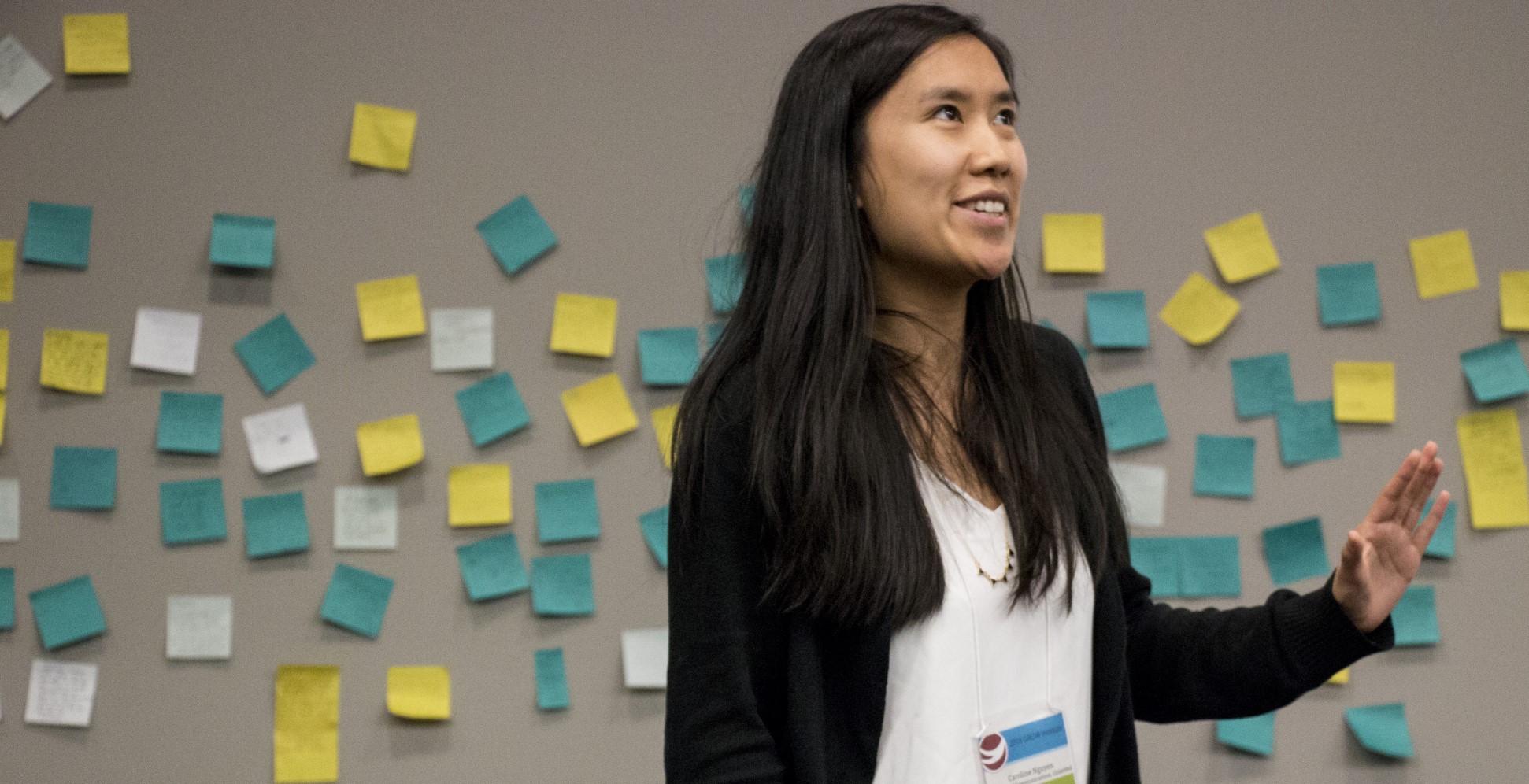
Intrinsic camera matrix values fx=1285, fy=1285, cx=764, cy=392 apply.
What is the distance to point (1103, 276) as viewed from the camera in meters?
1.80

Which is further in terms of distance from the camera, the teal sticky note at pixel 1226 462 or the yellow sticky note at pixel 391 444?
the teal sticky note at pixel 1226 462

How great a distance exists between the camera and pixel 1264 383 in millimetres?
1813

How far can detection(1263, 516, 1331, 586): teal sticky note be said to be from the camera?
1805mm

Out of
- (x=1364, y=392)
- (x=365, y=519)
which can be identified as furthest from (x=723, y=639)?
(x=1364, y=392)

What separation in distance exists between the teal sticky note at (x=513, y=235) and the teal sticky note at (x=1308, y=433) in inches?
41.8

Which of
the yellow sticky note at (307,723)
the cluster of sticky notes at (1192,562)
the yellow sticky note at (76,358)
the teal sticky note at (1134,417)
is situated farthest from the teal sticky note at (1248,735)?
the yellow sticky note at (76,358)

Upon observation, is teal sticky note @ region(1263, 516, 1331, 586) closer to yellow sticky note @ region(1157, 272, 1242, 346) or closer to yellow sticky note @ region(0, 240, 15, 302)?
yellow sticky note @ region(1157, 272, 1242, 346)

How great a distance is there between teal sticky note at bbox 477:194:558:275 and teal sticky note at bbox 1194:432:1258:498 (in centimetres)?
96

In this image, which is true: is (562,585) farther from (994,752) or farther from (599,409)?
(994,752)

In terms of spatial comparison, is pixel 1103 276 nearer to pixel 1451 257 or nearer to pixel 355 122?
pixel 1451 257

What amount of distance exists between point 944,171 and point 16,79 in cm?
134

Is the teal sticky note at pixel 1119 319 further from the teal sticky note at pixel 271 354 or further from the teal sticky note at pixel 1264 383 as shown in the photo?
the teal sticky note at pixel 271 354

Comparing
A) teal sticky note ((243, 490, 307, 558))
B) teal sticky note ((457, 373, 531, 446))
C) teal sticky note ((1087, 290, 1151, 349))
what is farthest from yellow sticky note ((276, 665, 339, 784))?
teal sticky note ((1087, 290, 1151, 349))

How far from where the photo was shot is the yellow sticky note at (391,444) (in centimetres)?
170
